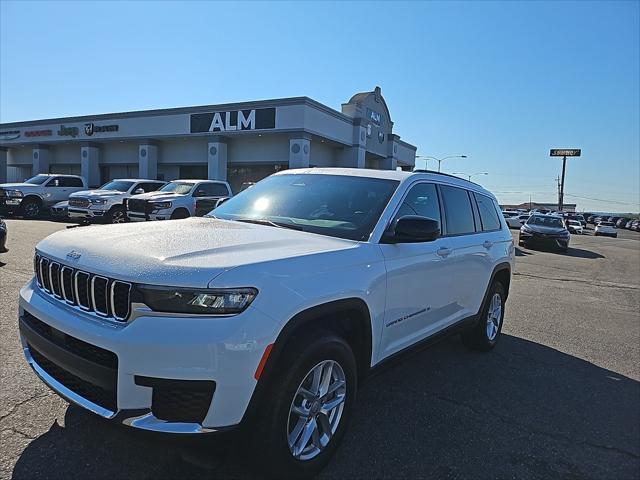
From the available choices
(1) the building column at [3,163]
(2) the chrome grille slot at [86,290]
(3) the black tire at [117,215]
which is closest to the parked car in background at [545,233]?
(3) the black tire at [117,215]

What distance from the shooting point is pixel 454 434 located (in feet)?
10.5

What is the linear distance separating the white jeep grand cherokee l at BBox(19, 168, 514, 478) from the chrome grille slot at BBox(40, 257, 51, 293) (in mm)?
11

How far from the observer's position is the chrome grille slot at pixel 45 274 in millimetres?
2809

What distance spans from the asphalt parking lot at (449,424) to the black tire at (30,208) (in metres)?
15.0

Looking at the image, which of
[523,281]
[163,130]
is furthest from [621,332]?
[163,130]

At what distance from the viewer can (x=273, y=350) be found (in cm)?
222

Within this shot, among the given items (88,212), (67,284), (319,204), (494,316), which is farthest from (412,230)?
(88,212)

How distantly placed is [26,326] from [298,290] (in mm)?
1737

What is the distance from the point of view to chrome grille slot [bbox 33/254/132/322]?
2238 mm

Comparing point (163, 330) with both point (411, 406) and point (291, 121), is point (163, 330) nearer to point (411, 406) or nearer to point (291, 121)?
point (411, 406)

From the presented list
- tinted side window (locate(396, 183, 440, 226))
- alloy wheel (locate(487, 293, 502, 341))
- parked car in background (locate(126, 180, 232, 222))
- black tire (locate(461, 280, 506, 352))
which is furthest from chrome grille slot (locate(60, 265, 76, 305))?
parked car in background (locate(126, 180, 232, 222))

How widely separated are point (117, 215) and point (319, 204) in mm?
13877

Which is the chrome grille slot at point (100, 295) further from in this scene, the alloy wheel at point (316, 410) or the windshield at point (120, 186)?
the windshield at point (120, 186)

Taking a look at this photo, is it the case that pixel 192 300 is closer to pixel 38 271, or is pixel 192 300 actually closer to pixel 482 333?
pixel 38 271
